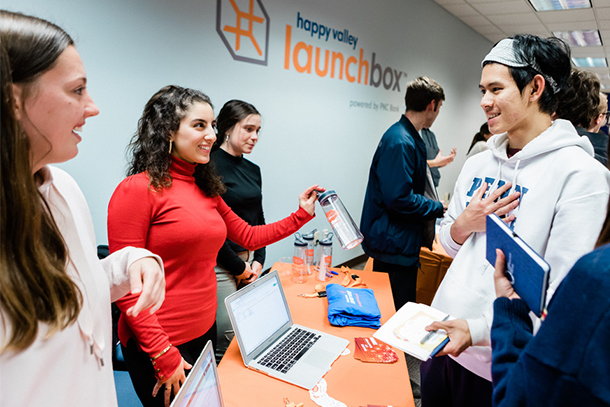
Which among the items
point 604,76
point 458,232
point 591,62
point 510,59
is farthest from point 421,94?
point 604,76

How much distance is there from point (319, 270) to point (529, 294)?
60.3 inches

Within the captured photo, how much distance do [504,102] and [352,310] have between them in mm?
1005

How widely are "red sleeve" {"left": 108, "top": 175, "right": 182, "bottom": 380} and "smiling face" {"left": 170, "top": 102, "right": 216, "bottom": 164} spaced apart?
210 millimetres

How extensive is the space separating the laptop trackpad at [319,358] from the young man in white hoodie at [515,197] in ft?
1.27

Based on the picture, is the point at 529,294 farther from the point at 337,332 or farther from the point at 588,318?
the point at 337,332

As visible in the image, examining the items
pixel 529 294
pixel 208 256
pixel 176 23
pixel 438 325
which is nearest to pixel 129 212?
pixel 208 256

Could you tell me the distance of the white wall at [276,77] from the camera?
2.14 metres

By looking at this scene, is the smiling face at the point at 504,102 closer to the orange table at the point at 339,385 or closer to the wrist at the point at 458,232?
the wrist at the point at 458,232

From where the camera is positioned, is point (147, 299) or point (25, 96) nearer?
point (25, 96)

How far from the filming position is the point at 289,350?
1.42 meters

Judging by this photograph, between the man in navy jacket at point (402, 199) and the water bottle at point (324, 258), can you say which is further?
the man in navy jacket at point (402, 199)

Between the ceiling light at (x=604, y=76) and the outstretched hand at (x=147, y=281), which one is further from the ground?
the ceiling light at (x=604, y=76)

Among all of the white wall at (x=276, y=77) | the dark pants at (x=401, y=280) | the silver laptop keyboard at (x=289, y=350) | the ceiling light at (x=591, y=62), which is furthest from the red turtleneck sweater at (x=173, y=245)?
the ceiling light at (x=591, y=62)

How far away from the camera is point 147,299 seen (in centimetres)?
83
